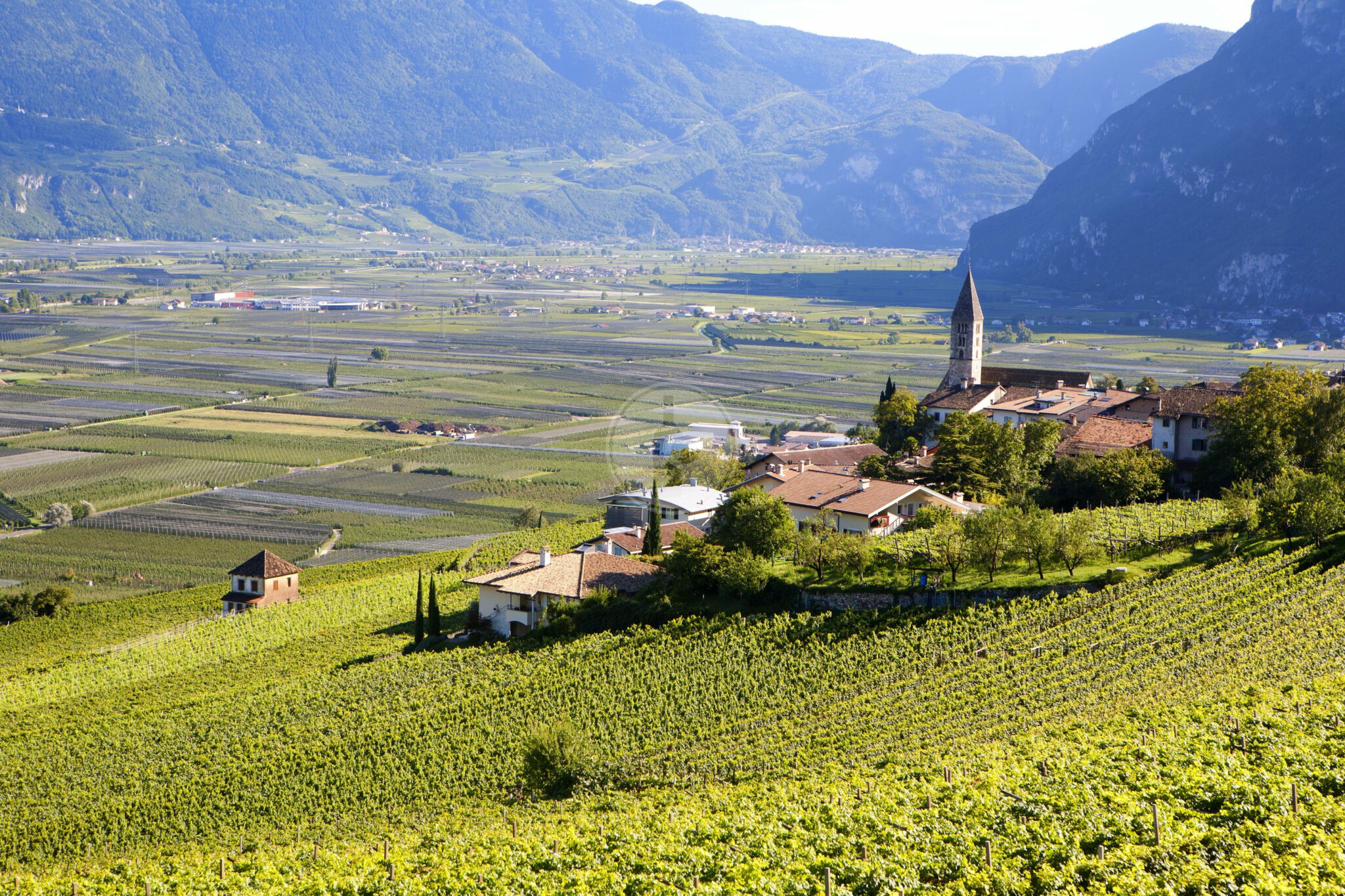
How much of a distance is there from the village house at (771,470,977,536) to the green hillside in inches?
393

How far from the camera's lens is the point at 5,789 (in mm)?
36344

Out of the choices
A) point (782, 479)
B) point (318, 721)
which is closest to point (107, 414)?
point (782, 479)

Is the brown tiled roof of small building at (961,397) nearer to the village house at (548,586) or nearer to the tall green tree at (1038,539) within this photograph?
the village house at (548,586)

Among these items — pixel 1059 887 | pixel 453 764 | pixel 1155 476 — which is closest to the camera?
pixel 1059 887

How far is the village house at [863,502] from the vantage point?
50.7m

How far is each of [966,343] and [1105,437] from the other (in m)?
20.9

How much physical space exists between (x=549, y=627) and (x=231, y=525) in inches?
1516

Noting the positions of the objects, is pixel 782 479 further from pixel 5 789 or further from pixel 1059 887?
pixel 1059 887

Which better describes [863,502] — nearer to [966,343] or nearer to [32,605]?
[966,343]

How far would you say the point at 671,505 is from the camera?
59125 mm

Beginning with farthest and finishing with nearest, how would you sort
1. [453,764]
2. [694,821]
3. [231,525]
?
[231,525], [453,764], [694,821]

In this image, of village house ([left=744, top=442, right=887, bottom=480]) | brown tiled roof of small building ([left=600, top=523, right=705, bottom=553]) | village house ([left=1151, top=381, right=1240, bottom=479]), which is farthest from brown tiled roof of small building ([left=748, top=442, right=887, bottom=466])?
village house ([left=1151, top=381, right=1240, bottom=479])

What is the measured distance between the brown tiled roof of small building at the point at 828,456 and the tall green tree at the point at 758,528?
667 inches

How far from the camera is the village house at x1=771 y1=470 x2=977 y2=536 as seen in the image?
50719mm
